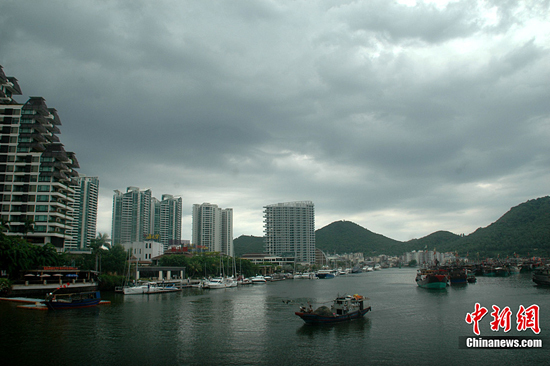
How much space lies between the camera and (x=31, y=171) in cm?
8525

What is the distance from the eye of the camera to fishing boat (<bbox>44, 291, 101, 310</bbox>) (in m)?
51.1

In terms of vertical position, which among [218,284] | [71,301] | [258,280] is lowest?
[258,280]

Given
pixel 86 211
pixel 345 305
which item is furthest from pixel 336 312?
pixel 86 211

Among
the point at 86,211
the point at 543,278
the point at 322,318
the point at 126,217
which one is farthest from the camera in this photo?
the point at 126,217

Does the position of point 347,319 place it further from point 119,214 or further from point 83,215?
point 119,214

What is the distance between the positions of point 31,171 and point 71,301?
152ft

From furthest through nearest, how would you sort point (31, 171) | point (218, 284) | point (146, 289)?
point (218, 284), point (31, 171), point (146, 289)

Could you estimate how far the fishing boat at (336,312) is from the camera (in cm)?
4088

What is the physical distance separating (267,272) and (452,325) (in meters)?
154

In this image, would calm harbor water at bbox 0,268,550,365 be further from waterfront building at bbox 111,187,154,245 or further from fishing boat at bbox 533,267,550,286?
waterfront building at bbox 111,187,154,245

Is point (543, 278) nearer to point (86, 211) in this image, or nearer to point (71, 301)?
point (71, 301)

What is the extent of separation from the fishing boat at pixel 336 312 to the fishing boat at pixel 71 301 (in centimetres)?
3313

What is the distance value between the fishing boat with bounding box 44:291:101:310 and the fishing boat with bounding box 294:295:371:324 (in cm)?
3313

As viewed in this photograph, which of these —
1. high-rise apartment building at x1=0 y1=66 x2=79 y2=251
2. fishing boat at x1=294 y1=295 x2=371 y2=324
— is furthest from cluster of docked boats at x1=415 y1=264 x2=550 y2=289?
high-rise apartment building at x1=0 y1=66 x2=79 y2=251
